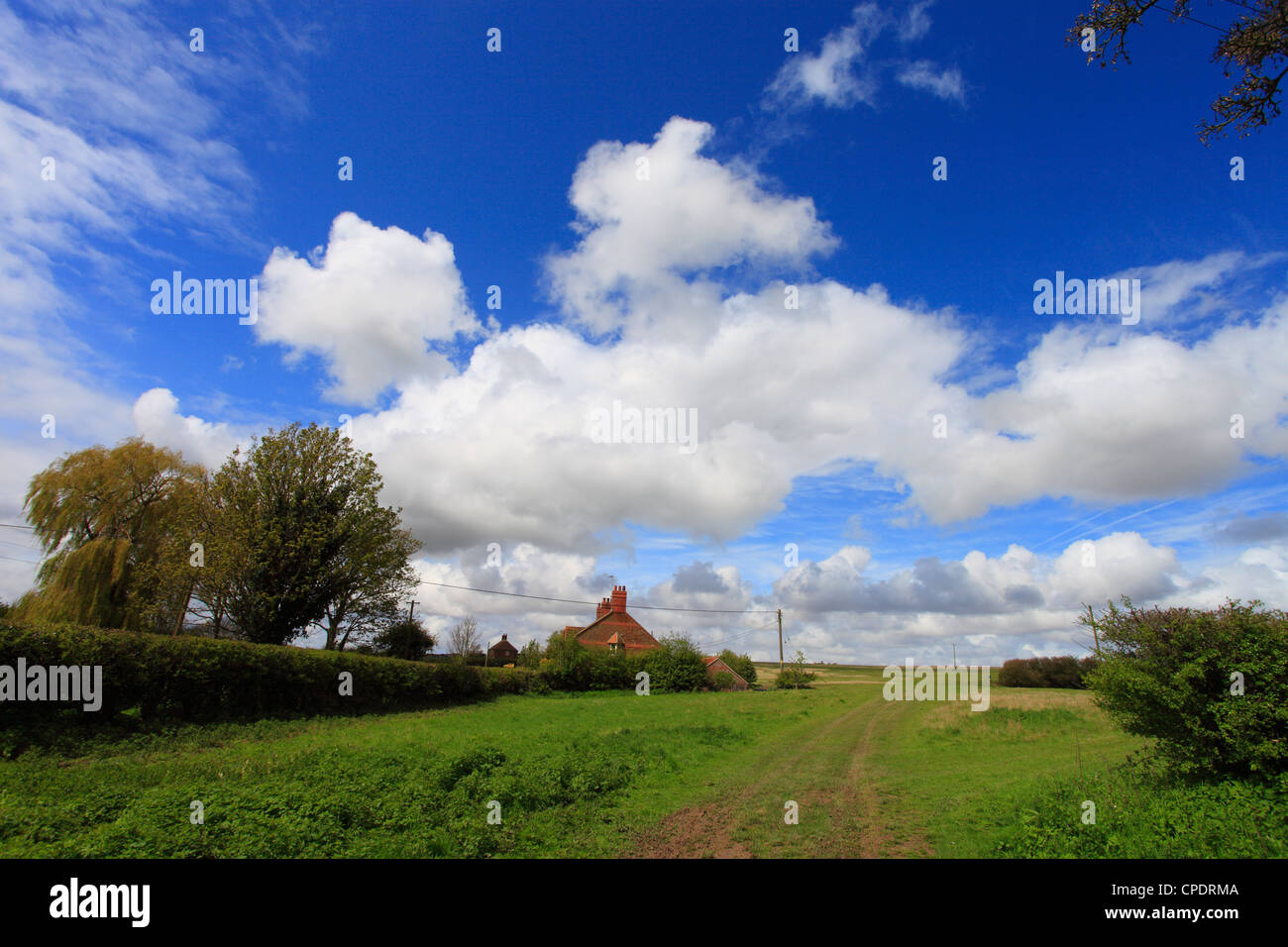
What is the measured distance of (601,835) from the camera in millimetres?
9211

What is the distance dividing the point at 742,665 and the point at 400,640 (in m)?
47.7

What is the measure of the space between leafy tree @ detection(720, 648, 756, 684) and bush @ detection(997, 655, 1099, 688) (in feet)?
124

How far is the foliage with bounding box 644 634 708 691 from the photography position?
61781 millimetres

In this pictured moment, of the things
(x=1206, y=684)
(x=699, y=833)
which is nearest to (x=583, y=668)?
(x=699, y=833)

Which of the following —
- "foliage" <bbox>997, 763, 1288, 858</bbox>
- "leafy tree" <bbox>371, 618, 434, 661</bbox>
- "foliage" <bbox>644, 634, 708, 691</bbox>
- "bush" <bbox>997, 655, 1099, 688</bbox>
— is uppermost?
"foliage" <bbox>997, 763, 1288, 858</bbox>

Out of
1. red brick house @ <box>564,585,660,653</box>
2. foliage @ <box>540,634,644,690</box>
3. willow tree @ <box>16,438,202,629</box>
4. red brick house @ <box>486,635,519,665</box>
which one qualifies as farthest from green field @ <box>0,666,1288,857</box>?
red brick house @ <box>486,635,519,665</box>

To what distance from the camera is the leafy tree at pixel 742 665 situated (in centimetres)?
7931

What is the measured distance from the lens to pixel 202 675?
19.5 metres

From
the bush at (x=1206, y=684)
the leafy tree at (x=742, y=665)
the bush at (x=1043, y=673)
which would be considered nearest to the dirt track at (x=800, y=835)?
the bush at (x=1206, y=684)

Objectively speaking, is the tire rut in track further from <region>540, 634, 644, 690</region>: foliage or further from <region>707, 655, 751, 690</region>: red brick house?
<region>707, 655, 751, 690</region>: red brick house

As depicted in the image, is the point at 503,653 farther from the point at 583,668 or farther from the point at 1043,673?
the point at 1043,673
